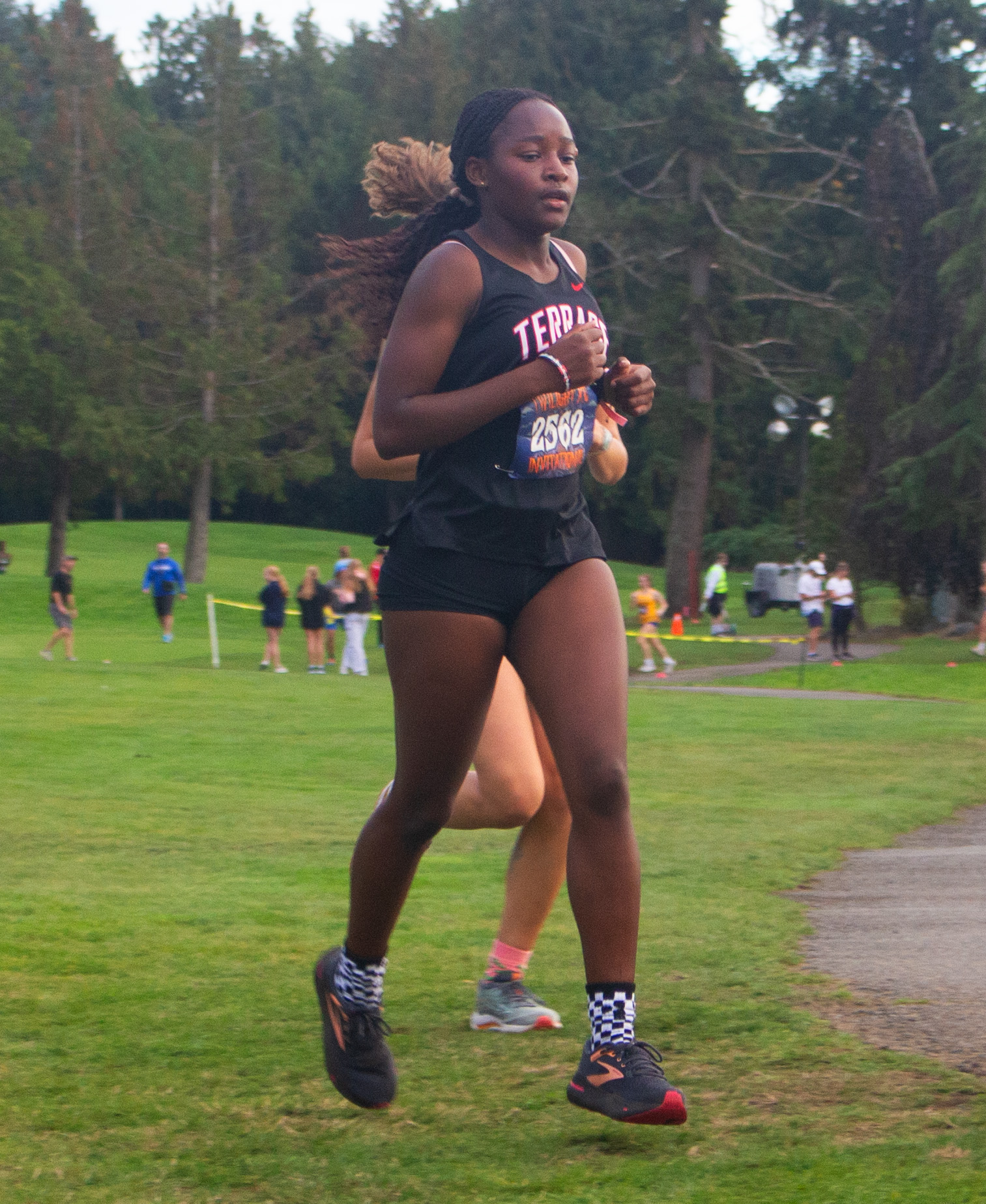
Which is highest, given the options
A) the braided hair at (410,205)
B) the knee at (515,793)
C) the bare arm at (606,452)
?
the braided hair at (410,205)

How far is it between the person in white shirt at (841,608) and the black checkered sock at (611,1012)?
21968 millimetres

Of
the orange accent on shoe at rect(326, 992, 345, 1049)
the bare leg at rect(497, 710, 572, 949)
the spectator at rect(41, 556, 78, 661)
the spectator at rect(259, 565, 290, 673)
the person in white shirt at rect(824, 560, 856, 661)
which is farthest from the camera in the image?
the person in white shirt at rect(824, 560, 856, 661)

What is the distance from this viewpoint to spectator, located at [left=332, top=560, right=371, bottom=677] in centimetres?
2184

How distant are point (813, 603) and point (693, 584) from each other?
1270 cm

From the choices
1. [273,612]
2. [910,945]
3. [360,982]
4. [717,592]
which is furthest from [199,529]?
[360,982]

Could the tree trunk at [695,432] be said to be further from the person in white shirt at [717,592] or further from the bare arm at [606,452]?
the bare arm at [606,452]

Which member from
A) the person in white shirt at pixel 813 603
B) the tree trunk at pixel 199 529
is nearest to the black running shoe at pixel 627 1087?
the person in white shirt at pixel 813 603

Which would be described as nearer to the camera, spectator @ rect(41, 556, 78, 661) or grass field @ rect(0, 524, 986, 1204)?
grass field @ rect(0, 524, 986, 1204)

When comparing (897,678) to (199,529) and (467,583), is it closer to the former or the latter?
(467,583)

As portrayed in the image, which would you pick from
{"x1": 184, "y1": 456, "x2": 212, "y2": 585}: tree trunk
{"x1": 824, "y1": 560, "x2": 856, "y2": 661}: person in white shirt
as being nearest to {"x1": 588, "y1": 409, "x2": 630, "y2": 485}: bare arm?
{"x1": 824, "y1": 560, "x2": 856, "y2": 661}: person in white shirt

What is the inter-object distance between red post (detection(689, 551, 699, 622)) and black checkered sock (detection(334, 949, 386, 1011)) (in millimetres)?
34375

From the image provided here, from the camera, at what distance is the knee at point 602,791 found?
10.7 ft

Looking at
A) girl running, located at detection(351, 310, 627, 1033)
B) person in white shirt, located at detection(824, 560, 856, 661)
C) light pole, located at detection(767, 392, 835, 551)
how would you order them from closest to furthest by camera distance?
1. girl running, located at detection(351, 310, 627, 1033)
2. person in white shirt, located at detection(824, 560, 856, 661)
3. light pole, located at detection(767, 392, 835, 551)

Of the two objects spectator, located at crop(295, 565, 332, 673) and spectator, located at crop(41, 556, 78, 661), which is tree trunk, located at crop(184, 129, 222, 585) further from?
spectator, located at crop(295, 565, 332, 673)
